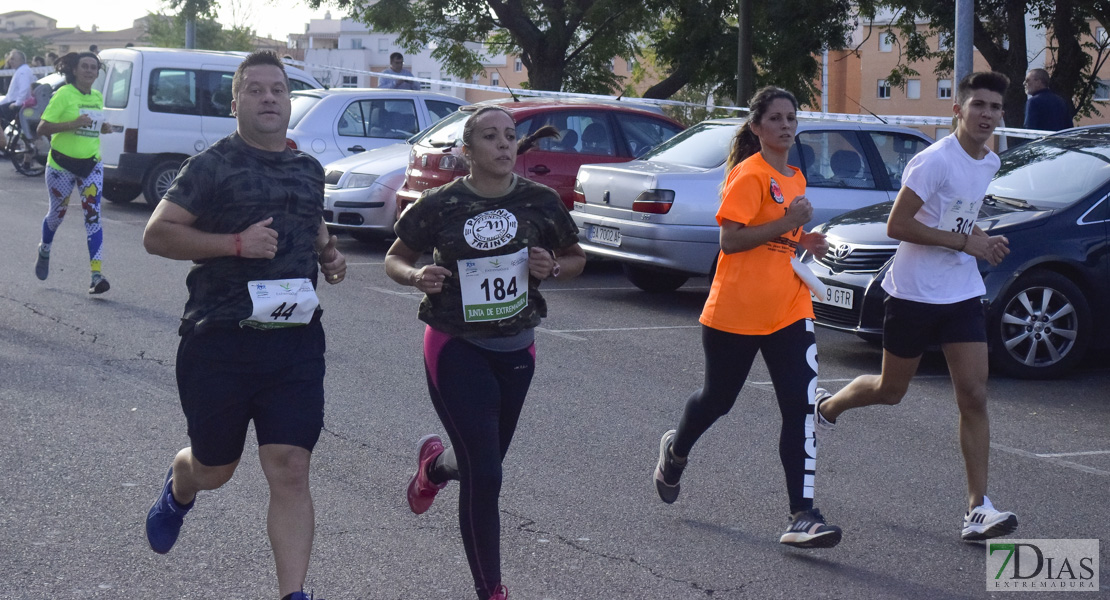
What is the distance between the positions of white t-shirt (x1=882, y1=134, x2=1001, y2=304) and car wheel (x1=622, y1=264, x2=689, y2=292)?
6475 millimetres

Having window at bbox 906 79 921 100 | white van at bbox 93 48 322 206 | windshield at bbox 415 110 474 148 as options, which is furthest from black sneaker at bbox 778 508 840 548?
window at bbox 906 79 921 100

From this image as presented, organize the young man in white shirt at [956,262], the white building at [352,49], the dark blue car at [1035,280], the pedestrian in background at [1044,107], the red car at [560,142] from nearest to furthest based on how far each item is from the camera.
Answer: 1. the young man in white shirt at [956,262]
2. the dark blue car at [1035,280]
3. the red car at [560,142]
4. the pedestrian in background at [1044,107]
5. the white building at [352,49]

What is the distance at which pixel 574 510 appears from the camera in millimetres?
5168

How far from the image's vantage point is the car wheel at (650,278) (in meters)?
11.7

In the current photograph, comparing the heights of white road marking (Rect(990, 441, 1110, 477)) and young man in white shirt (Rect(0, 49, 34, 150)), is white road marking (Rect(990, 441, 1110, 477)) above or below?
below

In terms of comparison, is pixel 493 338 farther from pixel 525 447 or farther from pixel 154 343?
pixel 154 343

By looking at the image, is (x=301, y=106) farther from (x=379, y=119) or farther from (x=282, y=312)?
(x=282, y=312)

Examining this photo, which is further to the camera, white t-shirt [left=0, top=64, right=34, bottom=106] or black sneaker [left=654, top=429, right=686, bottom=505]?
white t-shirt [left=0, top=64, right=34, bottom=106]

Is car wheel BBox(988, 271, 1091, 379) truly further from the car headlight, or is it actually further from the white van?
the white van

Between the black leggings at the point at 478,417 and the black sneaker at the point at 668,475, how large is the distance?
1.21 meters

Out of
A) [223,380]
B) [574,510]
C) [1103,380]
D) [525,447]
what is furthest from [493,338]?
[1103,380]

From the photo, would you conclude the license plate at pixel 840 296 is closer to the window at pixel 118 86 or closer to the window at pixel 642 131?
the window at pixel 642 131

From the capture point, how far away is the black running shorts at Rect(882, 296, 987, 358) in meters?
5.04


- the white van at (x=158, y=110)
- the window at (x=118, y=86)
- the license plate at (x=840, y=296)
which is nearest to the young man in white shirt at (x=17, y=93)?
the window at (x=118, y=86)
